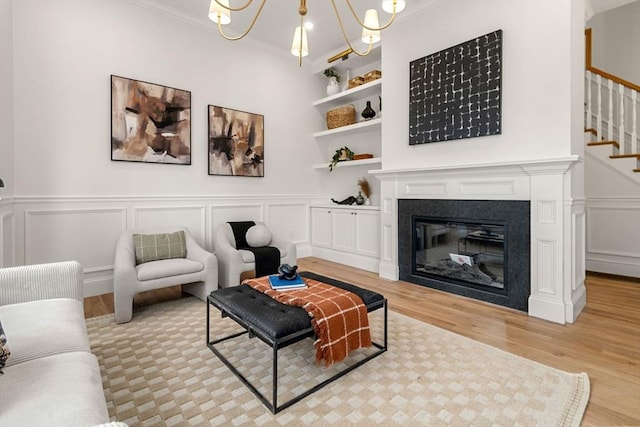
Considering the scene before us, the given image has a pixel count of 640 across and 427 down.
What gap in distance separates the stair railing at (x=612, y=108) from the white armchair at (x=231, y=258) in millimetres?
4458

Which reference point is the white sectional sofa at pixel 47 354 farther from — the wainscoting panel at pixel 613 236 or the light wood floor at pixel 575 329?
the wainscoting panel at pixel 613 236

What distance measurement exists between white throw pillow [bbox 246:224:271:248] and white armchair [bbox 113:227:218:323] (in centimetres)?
68

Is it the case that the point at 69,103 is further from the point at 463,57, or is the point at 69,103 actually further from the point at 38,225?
the point at 463,57

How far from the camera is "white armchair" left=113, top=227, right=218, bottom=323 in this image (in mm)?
2643

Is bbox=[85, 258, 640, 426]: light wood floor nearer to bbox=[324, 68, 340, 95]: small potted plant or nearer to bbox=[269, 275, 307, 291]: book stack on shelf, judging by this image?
bbox=[269, 275, 307, 291]: book stack on shelf

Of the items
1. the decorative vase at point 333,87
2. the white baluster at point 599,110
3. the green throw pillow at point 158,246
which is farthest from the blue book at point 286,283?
the white baluster at point 599,110

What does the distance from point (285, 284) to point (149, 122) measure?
107 inches

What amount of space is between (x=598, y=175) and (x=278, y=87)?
4.65m

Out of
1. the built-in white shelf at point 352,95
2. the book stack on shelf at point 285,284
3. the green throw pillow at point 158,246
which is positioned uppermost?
the built-in white shelf at point 352,95

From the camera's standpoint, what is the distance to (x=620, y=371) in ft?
6.33

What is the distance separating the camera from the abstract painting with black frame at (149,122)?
A: 3.45 meters

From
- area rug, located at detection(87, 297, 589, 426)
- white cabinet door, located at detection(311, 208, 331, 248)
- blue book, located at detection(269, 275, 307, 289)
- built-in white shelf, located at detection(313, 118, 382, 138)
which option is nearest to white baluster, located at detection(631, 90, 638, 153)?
built-in white shelf, located at detection(313, 118, 382, 138)

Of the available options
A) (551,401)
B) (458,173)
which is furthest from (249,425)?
(458,173)

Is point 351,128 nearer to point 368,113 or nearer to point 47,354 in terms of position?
point 368,113
